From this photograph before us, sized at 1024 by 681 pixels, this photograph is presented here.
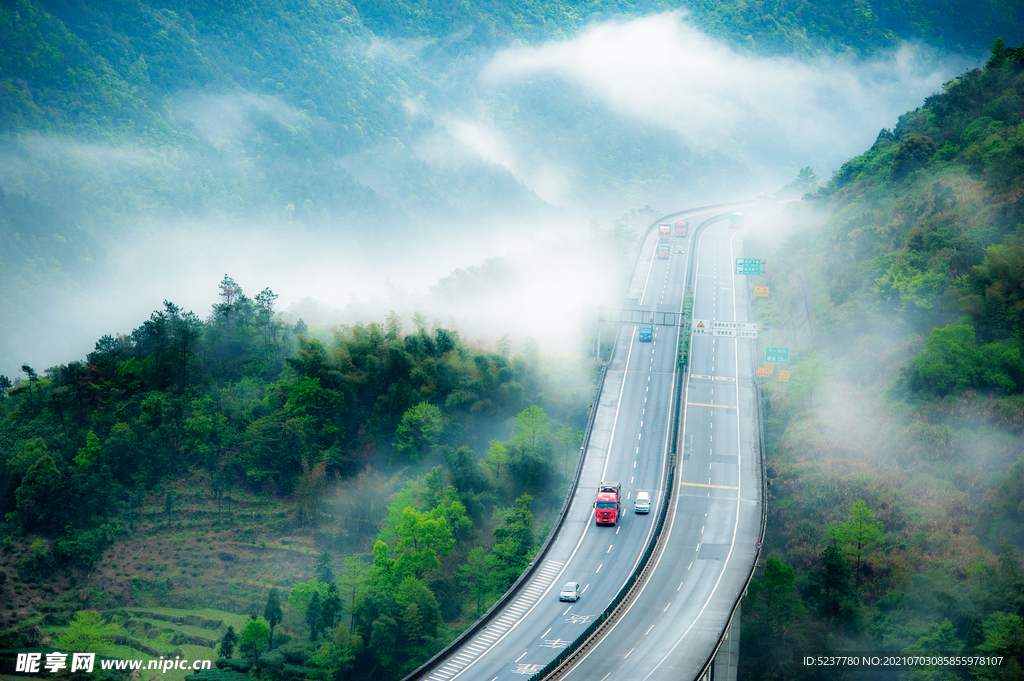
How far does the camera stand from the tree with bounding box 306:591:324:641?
75062mm

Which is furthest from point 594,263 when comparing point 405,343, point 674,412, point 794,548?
point 794,548

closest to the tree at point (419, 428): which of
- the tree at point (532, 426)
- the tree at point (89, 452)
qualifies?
the tree at point (532, 426)

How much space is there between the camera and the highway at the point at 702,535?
51.6 meters

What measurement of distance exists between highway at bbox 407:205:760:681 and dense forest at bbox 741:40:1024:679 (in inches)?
222

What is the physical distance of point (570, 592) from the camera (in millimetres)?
57469

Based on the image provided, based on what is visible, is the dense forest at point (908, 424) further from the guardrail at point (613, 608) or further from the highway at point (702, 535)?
the guardrail at point (613, 608)

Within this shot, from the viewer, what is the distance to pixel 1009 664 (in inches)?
2195

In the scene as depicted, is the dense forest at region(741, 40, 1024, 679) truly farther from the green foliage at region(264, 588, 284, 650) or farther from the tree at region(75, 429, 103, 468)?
the tree at region(75, 429, 103, 468)

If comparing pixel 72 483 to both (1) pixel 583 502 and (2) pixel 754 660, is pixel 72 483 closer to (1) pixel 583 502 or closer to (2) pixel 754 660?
(1) pixel 583 502

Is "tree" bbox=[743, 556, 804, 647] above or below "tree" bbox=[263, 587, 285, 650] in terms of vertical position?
above

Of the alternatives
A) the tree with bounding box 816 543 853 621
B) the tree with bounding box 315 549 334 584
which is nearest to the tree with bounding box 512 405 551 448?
the tree with bounding box 315 549 334 584

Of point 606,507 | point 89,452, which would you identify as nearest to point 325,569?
point 606,507

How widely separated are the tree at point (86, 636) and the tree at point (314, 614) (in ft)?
64.3

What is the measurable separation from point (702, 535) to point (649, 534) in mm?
3988
